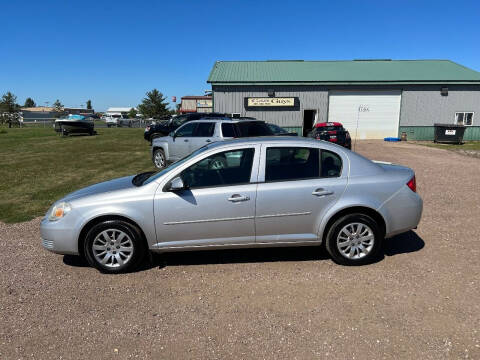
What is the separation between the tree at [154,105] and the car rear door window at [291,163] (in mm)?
77561

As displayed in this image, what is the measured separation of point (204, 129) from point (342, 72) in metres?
18.9

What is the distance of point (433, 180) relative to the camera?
9.62 metres

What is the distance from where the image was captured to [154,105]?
7956cm

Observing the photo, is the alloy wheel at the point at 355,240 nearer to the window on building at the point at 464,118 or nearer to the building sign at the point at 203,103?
the window on building at the point at 464,118

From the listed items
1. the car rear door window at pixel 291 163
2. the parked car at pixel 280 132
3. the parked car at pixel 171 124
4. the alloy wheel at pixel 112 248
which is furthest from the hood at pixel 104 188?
the parked car at pixel 171 124

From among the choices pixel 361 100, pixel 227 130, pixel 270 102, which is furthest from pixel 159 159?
pixel 361 100

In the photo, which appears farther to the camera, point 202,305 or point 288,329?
point 202,305

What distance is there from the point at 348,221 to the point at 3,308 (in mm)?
3886

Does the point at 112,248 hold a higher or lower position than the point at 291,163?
lower

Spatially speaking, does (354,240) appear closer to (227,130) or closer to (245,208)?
(245,208)

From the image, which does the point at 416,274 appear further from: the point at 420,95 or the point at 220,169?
the point at 420,95

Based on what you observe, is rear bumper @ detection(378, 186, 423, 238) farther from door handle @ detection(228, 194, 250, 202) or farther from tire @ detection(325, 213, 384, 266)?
door handle @ detection(228, 194, 250, 202)

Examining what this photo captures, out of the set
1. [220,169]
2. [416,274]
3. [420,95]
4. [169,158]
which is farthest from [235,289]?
[420,95]

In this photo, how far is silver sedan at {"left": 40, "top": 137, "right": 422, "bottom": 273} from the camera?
4039 millimetres
